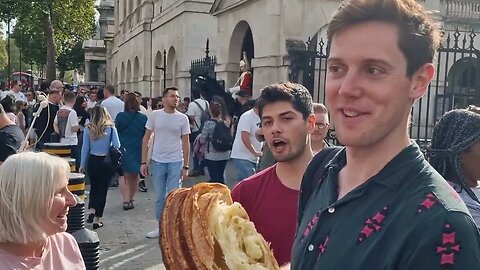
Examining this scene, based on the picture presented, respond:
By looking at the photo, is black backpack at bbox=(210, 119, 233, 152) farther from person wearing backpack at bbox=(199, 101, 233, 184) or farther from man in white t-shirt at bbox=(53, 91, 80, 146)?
man in white t-shirt at bbox=(53, 91, 80, 146)

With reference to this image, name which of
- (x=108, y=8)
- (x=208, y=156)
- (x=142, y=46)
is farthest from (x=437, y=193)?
(x=108, y=8)

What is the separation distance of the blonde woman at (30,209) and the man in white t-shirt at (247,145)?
4861 millimetres

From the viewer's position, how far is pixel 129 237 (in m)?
7.32

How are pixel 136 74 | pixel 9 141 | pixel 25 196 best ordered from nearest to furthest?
pixel 25 196, pixel 9 141, pixel 136 74

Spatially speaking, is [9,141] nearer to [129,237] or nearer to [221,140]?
[129,237]

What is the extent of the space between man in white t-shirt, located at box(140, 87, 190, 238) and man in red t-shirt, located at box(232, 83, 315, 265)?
4.11 metres

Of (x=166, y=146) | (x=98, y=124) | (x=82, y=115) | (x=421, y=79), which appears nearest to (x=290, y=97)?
(x=421, y=79)

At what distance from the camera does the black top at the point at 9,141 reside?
5.46 metres

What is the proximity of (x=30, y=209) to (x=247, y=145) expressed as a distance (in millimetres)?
5183

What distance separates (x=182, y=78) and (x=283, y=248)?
19406 millimetres

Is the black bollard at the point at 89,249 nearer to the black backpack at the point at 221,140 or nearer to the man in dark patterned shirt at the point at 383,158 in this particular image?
the man in dark patterned shirt at the point at 383,158

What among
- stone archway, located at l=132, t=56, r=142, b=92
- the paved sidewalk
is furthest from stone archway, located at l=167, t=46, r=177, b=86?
the paved sidewalk

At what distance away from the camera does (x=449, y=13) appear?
1498cm

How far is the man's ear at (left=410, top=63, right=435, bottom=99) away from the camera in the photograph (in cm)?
151
